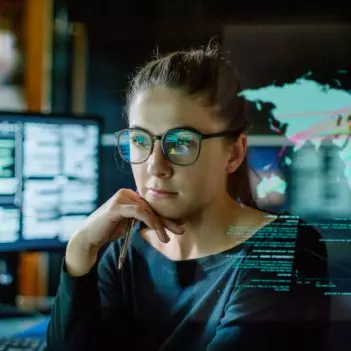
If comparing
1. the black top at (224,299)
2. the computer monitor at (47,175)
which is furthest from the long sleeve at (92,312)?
the computer monitor at (47,175)

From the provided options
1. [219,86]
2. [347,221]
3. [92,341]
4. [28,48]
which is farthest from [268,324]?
[28,48]

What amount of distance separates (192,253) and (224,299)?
0.41ft

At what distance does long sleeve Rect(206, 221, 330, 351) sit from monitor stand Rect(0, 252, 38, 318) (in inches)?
20.0

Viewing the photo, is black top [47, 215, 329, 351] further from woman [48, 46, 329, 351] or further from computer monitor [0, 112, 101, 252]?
computer monitor [0, 112, 101, 252]

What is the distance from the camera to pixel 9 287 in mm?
1348

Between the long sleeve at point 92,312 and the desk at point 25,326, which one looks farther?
the desk at point 25,326

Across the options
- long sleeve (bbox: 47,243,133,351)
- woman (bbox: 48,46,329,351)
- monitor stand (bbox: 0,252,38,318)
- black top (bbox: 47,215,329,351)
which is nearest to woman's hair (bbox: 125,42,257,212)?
woman (bbox: 48,46,329,351)

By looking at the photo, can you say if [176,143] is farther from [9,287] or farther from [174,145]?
[9,287]

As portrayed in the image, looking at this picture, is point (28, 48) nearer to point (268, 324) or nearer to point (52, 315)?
point (52, 315)

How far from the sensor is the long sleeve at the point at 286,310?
45.7 inches

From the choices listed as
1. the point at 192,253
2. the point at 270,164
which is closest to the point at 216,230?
the point at 192,253

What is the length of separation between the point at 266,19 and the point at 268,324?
692 millimetres

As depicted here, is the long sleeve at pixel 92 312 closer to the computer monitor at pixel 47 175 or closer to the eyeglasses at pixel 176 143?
the computer monitor at pixel 47 175

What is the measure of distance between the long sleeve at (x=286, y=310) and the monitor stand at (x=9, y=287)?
1.66 feet
